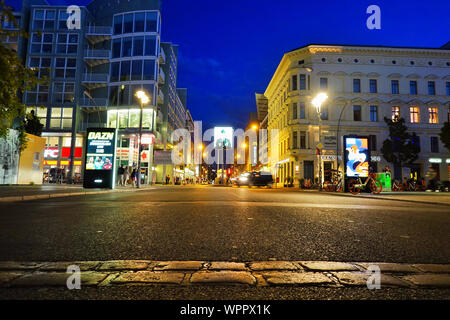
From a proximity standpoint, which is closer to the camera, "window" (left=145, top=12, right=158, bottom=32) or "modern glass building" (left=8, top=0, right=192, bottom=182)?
"modern glass building" (left=8, top=0, right=192, bottom=182)

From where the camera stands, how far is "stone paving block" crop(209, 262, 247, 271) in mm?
2219

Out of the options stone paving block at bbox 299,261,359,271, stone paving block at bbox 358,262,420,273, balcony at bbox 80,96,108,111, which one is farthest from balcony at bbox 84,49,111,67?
stone paving block at bbox 358,262,420,273

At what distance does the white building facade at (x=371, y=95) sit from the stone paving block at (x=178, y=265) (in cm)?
3870

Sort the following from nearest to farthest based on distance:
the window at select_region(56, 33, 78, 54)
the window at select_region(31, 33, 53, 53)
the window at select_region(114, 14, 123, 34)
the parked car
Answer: the parked car → the window at select_region(31, 33, 53, 53) → the window at select_region(56, 33, 78, 54) → the window at select_region(114, 14, 123, 34)

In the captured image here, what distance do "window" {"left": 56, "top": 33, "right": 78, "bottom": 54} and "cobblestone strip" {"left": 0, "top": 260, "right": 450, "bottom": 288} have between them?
46.8 metres

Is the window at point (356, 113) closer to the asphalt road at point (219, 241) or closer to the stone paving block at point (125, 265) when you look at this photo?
the asphalt road at point (219, 241)

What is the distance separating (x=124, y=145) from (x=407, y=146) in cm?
3933

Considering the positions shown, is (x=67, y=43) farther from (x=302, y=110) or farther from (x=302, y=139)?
(x=302, y=139)

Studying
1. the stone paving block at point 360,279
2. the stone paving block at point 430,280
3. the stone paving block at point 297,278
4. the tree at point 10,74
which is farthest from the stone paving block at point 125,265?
the tree at point 10,74

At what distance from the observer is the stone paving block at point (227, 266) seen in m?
2.22

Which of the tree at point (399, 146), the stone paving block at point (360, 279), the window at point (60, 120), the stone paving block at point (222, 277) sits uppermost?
the window at point (60, 120)

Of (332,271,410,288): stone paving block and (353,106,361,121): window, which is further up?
(353,106,361,121): window

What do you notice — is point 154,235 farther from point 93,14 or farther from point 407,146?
point 93,14

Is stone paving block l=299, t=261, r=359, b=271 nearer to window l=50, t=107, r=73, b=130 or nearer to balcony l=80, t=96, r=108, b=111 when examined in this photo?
balcony l=80, t=96, r=108, b=111
